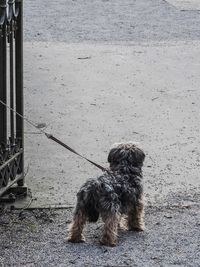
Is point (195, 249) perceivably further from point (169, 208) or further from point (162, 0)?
point (162, 0)

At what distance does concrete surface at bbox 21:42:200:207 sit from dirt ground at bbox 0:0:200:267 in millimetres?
14

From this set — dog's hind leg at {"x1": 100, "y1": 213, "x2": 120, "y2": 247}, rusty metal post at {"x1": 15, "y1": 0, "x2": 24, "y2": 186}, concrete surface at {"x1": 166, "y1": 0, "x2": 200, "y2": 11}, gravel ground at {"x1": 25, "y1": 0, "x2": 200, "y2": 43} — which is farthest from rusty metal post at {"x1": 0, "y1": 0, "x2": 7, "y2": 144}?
concrete surface at {"x1": 166, "y1": 0, "x2": 200, "y2": 11}

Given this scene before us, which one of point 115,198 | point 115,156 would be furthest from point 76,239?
point 115,156

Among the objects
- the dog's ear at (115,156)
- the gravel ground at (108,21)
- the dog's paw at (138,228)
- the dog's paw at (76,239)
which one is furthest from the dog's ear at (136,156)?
the gravel ground at (108,21)

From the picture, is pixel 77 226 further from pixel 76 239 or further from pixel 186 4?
pixel 186 4

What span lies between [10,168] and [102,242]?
4.12 feet

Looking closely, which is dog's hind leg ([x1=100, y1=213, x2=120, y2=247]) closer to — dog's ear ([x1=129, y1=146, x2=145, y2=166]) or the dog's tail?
the dog's tail

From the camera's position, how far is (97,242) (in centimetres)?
611

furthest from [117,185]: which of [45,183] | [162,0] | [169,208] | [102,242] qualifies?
[162,0]

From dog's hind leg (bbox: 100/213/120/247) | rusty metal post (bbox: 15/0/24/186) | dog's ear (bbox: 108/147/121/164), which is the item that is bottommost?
dog's hind leg (bbox: 100/213/120/247)

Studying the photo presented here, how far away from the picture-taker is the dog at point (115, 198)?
19.7ft

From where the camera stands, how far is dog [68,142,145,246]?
6.01 meters

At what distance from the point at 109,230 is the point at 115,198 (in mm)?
271

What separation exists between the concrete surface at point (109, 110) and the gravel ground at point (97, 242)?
386 mm
